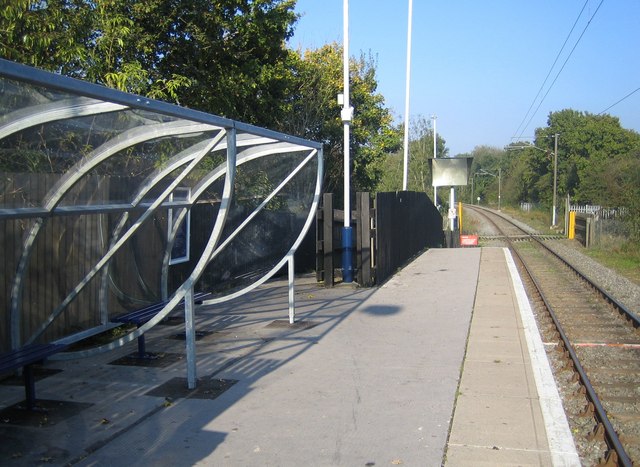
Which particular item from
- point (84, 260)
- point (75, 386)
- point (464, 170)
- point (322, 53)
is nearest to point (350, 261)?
point (84, 260)

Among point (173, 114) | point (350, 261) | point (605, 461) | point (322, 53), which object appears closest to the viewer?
point (605, 461)

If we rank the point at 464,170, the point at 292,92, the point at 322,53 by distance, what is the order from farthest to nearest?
the point at 464,170
the point at 322,53
the point at 292,92

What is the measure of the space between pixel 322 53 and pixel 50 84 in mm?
20281

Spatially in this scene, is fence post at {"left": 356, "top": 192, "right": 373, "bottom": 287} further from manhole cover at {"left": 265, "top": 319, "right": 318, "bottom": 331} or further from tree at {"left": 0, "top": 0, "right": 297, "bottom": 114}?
manhole cover at {"left": 265, "top": 319, "right": 318, "bottom": 331}

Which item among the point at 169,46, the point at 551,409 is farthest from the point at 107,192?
the point at 169,46

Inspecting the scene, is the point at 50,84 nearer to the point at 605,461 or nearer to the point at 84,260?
the point at 84,260

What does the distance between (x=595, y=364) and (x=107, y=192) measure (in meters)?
6.22

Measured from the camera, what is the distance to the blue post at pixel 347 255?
12828 millimetres

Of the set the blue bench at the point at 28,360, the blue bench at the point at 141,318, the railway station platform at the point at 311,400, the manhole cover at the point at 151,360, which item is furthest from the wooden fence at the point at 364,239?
the blue bench at the point at 28,360

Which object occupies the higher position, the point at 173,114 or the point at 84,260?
the point at 173,114

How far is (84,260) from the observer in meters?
7.70

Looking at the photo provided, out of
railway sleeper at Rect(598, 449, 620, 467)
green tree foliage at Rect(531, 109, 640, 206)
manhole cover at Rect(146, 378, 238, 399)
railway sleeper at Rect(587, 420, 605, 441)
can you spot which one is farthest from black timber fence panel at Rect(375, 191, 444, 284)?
green tree foliage at Rect(531, 109, 640, 206)

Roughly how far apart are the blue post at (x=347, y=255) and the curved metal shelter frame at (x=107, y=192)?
235 centimetres

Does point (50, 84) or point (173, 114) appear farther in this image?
point (173, 114)
